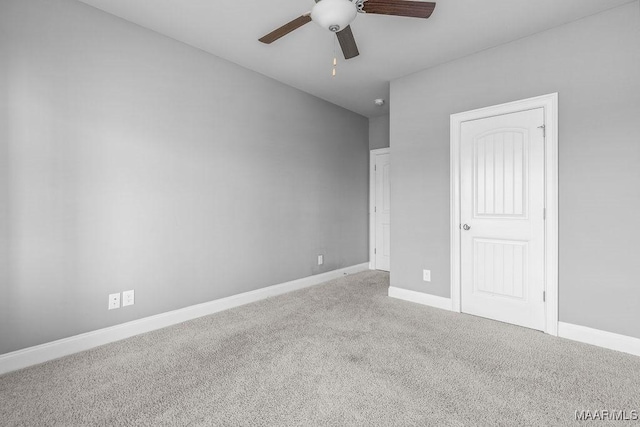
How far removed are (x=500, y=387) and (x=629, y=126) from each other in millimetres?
2149

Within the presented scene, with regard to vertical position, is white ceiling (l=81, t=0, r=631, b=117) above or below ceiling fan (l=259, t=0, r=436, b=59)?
above

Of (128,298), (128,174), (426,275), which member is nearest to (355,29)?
(128,174)

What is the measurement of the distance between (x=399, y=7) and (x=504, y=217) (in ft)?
6.76

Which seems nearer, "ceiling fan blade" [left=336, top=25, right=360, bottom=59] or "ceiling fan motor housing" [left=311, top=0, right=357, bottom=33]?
"ceiling fan motor housing" [left=311, top=0, right=357, bottom=33]

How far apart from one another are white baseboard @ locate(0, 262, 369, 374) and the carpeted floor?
3.1 inches

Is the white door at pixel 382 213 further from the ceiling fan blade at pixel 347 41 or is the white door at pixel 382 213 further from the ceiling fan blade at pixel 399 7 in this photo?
the ceiling fan blade at pixel 399 7

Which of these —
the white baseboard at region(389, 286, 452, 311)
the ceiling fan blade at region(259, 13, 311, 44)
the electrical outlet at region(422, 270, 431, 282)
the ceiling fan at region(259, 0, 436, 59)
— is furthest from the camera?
the electrical outlet at region(422, 270, 431, 282)

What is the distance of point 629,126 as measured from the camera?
225 cm

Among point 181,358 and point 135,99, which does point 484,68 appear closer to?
point 135,99

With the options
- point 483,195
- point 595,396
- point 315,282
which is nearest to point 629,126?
point 483,195

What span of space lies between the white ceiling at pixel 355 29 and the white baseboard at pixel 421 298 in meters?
2.51

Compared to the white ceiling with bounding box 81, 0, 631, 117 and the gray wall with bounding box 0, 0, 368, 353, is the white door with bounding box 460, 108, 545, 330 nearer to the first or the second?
the white ceiling with bounding box 81, 0, 631, 117

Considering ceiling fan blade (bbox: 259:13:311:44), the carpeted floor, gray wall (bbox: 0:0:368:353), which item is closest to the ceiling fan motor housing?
ceiling fan blade (bbox: 259:13:311:44)

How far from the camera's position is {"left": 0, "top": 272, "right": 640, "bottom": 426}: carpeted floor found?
5.09ft
